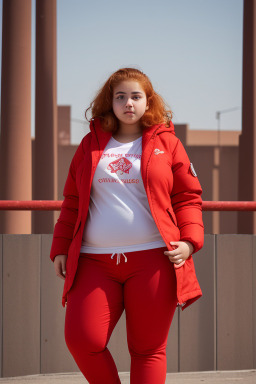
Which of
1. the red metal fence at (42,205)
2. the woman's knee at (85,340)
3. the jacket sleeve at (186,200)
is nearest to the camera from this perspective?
the woman's knee at (85,340)

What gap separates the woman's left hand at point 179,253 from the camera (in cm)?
230

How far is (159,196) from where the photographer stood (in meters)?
2.33

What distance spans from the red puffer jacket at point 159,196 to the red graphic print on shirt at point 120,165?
56mm

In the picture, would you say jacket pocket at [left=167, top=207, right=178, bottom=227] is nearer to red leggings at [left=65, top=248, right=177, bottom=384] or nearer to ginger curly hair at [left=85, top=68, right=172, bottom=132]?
red leggings at [left=65, top=248, right=177, bottom=384]

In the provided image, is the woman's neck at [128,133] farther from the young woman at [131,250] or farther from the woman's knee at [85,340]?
the woman's knee at [85,340]

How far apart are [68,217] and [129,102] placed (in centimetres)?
53

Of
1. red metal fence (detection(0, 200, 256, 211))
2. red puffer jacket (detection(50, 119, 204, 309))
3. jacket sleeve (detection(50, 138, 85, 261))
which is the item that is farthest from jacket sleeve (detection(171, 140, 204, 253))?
red metal fence (detection(0, 200, 256, 211))

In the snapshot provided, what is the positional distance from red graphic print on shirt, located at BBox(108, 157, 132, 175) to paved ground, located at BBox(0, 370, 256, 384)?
5.83 feet

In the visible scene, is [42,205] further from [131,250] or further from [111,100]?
[131,250]

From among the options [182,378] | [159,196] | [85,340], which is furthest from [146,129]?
[182,378]

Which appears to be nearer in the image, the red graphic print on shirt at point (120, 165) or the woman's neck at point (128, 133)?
the red graphic print on shirt at point (120, 165)

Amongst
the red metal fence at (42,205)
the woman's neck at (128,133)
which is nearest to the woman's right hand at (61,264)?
the woman's neck at (128,133)

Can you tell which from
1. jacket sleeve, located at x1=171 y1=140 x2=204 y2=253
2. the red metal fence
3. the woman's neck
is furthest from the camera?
the red metal fence

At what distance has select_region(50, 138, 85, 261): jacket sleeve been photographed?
2.53 metres
